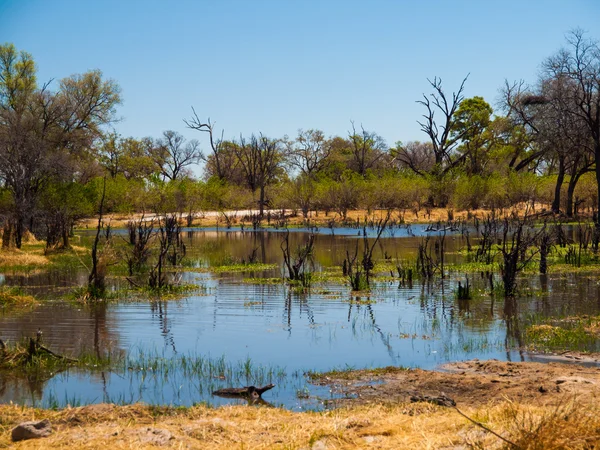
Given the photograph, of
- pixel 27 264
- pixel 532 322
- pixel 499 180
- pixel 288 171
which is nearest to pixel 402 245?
pixel 27 264

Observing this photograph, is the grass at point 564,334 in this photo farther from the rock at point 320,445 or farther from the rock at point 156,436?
the rock at point 156,436

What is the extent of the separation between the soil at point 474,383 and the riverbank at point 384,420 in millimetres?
12

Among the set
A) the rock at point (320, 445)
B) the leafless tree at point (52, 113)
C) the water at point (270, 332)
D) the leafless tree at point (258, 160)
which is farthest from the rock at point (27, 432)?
the leafless tree at point (258, 160)

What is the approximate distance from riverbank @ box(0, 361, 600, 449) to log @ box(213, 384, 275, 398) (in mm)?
800

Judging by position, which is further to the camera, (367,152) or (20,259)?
(367,152)

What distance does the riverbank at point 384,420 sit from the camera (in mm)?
4879

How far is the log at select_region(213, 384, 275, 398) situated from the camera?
25.7ft

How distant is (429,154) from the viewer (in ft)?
294

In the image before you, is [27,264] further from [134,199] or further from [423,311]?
[134,199]

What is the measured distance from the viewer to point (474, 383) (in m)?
7.79

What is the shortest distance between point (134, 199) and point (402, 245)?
29751 mm

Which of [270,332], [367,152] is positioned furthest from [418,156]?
[270,332]

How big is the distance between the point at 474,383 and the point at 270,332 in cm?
485

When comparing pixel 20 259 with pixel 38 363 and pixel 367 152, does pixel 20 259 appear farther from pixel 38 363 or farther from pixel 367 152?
pixel 367 152
